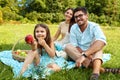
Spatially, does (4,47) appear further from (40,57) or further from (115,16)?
(115,16)

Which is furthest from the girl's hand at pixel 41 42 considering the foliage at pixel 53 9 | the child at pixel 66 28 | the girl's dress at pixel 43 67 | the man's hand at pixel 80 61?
the foliage at pixel 53 9

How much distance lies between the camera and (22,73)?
4156 mm

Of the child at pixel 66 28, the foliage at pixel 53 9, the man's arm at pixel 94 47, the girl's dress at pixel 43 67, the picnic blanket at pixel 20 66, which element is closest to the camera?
the girl's dress at pixel 43 67

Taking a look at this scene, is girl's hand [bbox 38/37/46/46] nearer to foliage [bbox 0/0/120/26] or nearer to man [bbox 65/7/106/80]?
man [bbox 65/7/106/80]

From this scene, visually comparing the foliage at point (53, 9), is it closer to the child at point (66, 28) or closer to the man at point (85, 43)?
the child at point (66, 28)

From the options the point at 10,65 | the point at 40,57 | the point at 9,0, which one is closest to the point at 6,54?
the point at 10,65

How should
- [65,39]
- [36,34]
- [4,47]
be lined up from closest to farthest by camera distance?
[36,34], [65,39], [4,47]

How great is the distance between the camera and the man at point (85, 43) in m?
4.28

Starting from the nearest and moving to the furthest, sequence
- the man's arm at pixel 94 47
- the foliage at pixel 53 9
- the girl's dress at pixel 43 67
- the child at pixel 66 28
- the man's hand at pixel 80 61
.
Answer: the girl's dress at pixel 43 67 < the man's hand at pixel 80 61 < the man's arm at pixel 94 47 < the child at pixel 66 28 < the foliage at pixel 53 9

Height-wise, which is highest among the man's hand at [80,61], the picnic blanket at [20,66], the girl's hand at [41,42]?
the girl's hand at [41,42]

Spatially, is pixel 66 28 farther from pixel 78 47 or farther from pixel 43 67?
pixel 43 67

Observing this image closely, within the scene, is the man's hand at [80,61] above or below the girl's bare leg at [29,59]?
below

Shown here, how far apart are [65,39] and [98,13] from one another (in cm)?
1978

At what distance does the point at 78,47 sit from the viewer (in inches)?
187
